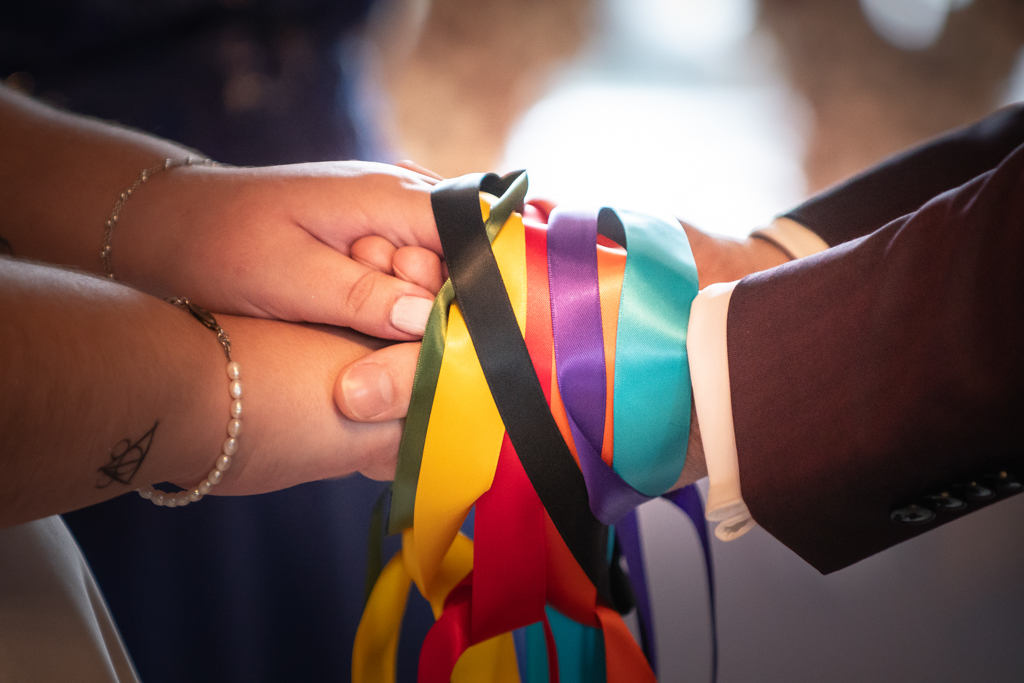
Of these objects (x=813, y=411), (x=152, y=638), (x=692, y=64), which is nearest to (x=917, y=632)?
(x=813, y=411)

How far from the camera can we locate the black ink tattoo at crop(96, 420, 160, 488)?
37 centimetres

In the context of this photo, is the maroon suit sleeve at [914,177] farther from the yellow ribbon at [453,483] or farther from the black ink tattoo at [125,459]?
the black ink tattoo at [125,459]

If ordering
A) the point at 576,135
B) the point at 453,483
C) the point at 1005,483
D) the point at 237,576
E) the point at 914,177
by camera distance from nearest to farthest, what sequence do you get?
the point at 1005,483 < the point at 453,483 < the point at 914,177 < the point at 237,576 < the point at 576,135

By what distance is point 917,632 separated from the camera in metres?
0.56

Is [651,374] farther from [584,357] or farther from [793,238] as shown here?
[793,238]

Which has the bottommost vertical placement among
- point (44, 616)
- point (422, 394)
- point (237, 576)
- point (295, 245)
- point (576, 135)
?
point (237, 576)

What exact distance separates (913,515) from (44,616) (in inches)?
23.7

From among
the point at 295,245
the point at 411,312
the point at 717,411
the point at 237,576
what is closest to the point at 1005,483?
the point at 717,411

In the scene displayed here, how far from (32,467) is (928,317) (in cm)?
50

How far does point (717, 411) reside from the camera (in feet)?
1.30

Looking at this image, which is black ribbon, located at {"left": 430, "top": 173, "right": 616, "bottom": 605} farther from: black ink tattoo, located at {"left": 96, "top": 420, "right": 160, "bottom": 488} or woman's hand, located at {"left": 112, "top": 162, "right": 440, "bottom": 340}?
black ink tattoo, located at {"left": 96, "top": 420, "right": 160, "bottom": 488}

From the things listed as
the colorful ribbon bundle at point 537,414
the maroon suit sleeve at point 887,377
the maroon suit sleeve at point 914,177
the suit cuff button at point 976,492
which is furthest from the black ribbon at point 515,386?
the maroon suit sleeve at point 914,177

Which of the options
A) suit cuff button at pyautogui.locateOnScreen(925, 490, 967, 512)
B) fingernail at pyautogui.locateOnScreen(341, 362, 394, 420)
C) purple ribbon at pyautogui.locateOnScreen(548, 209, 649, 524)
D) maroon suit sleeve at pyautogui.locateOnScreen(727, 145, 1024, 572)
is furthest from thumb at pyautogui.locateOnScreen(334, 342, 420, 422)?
suit cuff button at pyautogui.locateOnScreen(925, 490, 967, 512)

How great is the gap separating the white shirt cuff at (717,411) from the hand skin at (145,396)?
243mm
